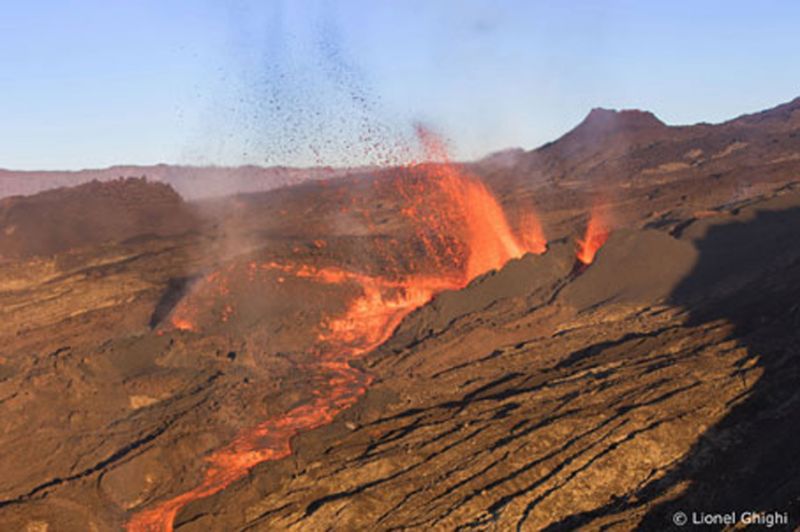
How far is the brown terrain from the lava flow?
0.08 meters

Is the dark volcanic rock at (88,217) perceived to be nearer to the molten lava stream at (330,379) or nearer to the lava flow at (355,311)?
the lava flow at (355,311)

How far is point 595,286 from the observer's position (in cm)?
2148

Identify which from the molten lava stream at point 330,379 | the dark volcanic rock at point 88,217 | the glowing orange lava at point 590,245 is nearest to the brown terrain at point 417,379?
the molten lava stream at point 330,379

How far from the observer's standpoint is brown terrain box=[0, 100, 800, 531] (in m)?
11.6

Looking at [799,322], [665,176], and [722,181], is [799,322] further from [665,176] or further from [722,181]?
[665,176]

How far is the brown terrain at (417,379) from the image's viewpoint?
1156 cm

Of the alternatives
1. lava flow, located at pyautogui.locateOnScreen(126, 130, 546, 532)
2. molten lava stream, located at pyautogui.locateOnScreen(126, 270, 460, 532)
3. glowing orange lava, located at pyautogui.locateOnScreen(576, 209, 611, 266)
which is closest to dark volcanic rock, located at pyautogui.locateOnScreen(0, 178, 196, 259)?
lava flow, located at pyautogui.locateOnScreen(126, 130, 546, 532)

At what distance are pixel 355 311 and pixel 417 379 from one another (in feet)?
20.9

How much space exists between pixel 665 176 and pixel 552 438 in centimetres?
3673

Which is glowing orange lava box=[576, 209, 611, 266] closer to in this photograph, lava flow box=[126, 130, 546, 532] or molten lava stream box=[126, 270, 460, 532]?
lava flow box=[126, 130, 546, 532]

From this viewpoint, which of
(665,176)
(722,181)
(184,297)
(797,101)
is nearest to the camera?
(184,297)

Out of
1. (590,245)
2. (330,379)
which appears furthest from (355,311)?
(590,245)

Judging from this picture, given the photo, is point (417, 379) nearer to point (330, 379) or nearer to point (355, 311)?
point (330, 379)

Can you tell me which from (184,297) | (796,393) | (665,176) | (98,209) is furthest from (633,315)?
(98,209)
